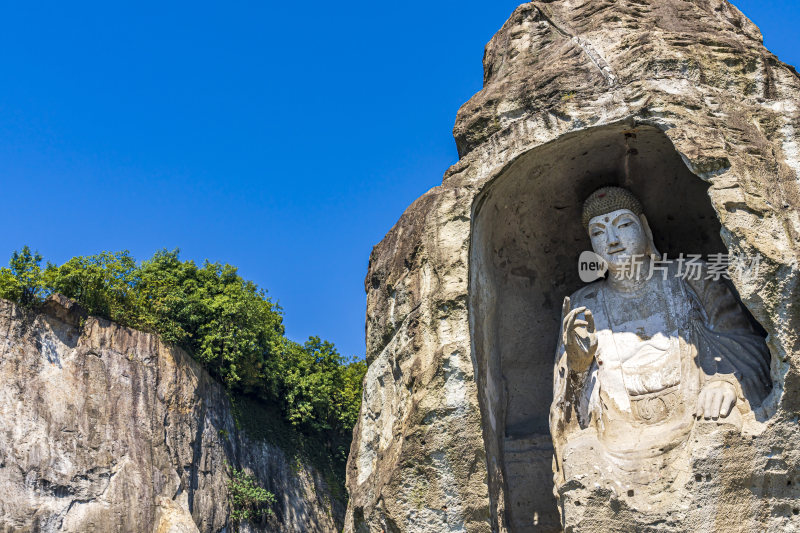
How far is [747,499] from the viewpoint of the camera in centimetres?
614

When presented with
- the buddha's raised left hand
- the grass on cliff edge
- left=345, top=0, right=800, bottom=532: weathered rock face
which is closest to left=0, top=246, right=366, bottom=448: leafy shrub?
the grass on cliff edge

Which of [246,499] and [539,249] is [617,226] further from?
[246,499]

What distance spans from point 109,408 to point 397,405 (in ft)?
34.9

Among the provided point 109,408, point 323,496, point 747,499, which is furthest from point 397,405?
point 323,496

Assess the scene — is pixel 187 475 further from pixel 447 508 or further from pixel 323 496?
pixel 447 508

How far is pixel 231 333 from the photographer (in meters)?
19.0

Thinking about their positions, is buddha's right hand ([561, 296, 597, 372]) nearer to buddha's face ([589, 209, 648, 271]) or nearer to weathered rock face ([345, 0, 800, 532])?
weathered rock face ([345, 0, 800, 532])
